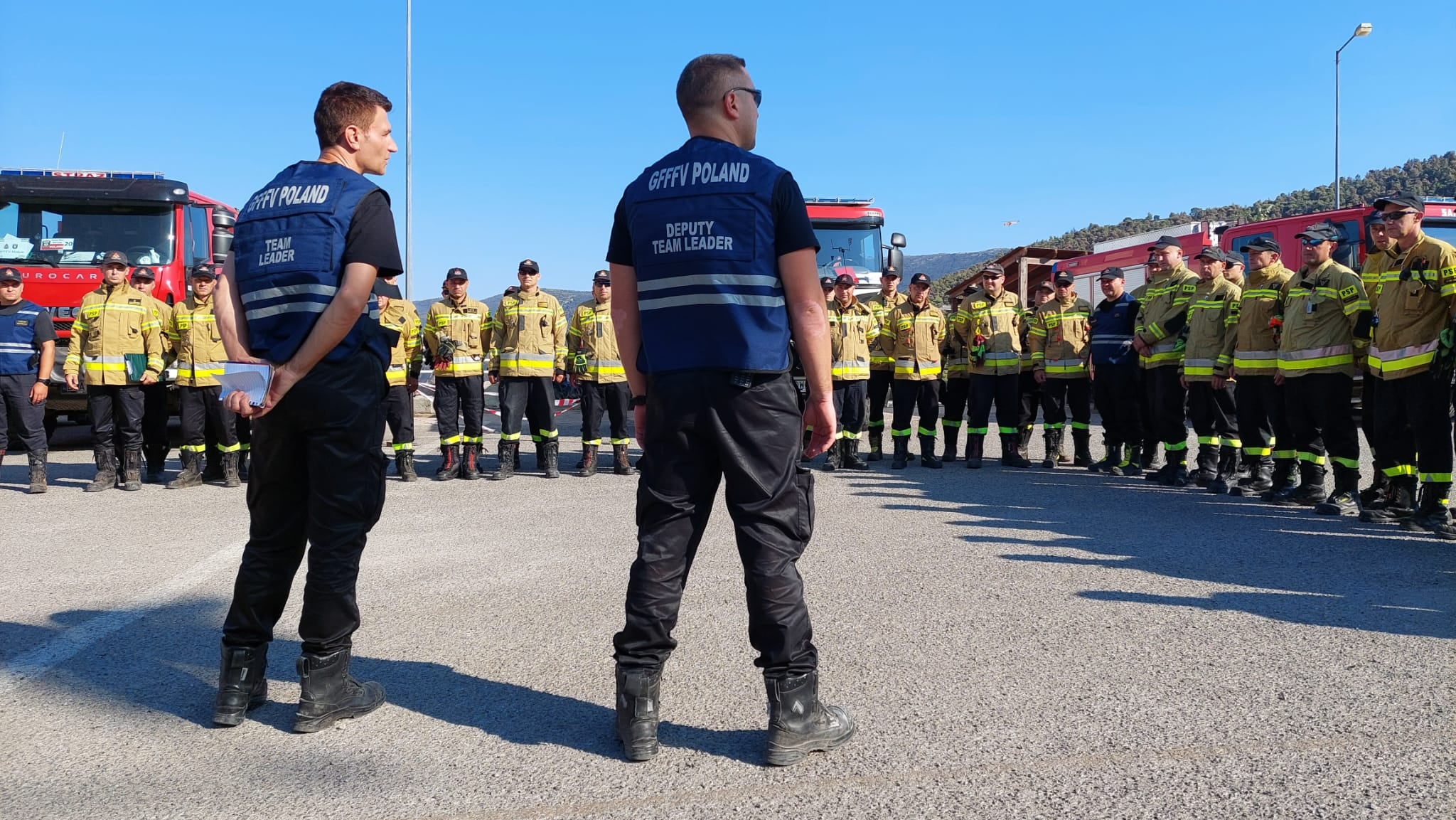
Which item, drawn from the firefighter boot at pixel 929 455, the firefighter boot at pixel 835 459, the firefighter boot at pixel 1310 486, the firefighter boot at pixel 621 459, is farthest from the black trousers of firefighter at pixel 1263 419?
the firefighter boot at pixel 621 459

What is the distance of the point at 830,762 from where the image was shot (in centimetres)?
295

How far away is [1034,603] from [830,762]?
2.13 m

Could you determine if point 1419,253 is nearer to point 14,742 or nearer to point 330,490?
point 330,490

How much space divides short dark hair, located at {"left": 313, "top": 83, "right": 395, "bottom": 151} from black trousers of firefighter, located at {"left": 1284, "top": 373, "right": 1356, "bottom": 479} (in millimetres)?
7073

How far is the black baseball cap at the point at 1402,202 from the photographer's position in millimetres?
6688

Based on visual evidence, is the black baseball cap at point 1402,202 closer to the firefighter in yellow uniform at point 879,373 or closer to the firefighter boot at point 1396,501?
the firefighter boot at point 1396,501

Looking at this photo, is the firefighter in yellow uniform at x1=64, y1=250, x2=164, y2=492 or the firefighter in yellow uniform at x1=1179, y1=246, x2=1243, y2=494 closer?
the firefighter in yellow uniform at x1=1179, y1=246, x2=1243, y2=494

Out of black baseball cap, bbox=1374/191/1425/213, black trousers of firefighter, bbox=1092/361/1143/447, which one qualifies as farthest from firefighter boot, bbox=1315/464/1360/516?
black trousers of firefighter, bbox=1092/361/1143/447

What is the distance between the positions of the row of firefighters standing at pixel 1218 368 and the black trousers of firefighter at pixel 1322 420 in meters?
0.01

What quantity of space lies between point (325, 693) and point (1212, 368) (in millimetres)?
8043

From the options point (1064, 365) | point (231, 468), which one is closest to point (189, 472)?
point (231, 468)

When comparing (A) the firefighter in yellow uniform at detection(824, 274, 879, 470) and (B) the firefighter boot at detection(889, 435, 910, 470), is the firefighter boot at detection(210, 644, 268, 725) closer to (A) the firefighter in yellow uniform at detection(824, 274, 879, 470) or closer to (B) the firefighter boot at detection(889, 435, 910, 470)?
(A) the firefighter in yellow uniform at detection(824, 274, 879, 470)

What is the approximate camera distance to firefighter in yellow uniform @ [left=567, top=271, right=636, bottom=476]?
35.0ft

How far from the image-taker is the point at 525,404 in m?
10.7
